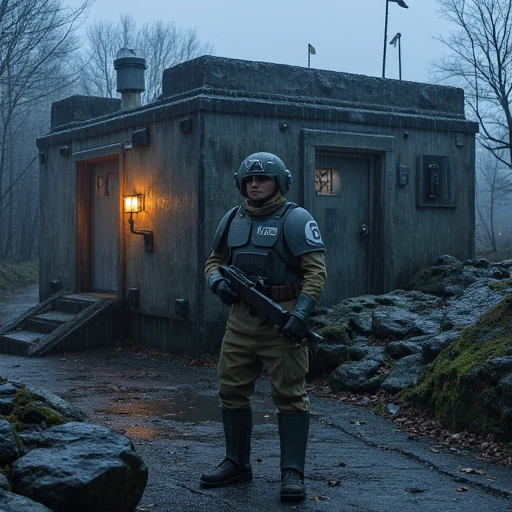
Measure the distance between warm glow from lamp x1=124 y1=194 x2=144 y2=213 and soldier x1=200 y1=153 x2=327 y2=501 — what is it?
27.1ft

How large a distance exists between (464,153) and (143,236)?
214 inches

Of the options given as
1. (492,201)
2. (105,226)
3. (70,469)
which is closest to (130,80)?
(105,226)

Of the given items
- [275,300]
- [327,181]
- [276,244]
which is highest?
[327,181]

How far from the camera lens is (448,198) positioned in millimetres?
15430

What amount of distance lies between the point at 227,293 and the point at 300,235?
58 centimetres

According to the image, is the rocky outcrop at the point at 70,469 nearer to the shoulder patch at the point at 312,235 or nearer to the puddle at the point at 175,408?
the shoulder patch at the point at 312,235

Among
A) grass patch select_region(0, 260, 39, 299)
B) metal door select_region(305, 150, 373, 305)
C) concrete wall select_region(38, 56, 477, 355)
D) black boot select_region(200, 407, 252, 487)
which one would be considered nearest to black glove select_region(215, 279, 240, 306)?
black boot select_region(200, 407, 252, 487)

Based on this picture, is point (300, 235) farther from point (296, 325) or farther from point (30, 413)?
point (30, 413)

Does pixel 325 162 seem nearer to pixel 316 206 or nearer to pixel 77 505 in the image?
pixel 316 206

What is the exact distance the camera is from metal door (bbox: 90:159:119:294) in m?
15.7

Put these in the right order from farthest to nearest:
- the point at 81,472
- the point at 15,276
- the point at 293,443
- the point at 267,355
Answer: the point at 15,276, the point at 267,355, the point at 293,443, the point at 81,472

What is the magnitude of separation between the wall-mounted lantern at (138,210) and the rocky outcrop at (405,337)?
10.4ft

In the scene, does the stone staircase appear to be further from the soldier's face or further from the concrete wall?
the soldier's face

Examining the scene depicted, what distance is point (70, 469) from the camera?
478cm
